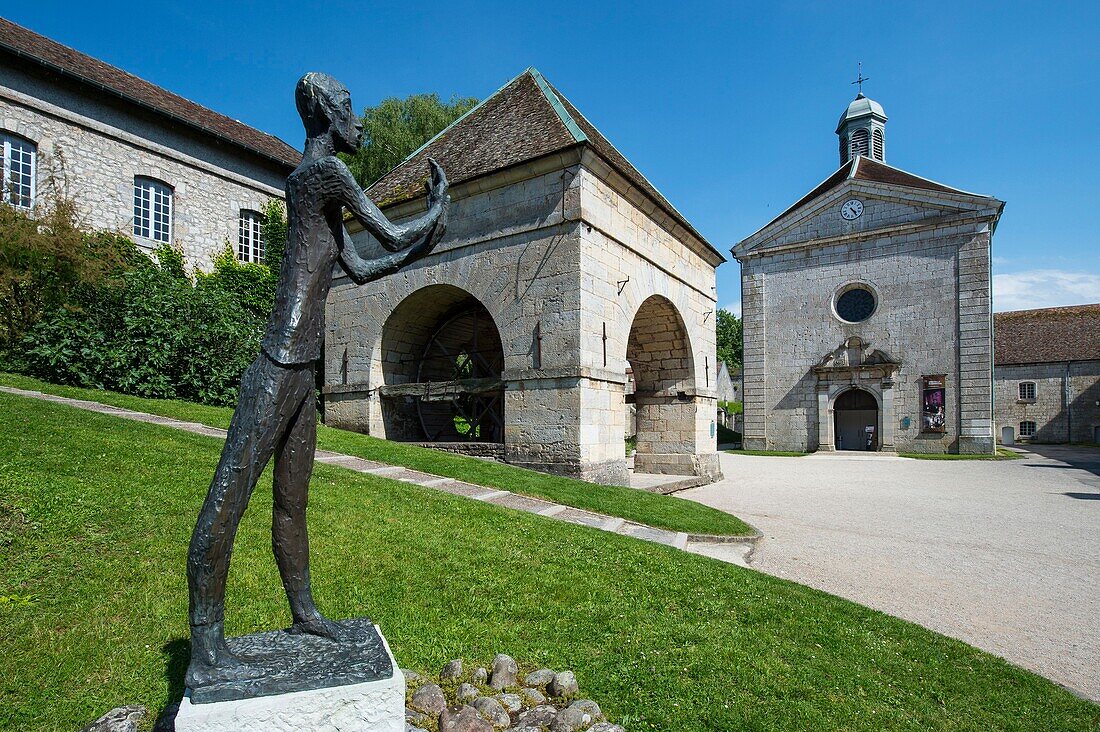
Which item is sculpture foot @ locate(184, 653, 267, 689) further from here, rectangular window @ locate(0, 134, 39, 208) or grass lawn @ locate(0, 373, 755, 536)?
rectangular window @ locate(0, 134, 39, 208)

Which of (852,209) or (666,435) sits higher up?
(852,209)

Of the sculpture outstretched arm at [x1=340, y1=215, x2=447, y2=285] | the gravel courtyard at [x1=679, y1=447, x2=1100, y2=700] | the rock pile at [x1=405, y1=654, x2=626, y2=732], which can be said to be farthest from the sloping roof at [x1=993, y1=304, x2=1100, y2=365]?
the sculpture outstretched arm at [x1=340, y1=215, x2=447, y2=285]

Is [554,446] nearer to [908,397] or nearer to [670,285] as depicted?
[670,285]

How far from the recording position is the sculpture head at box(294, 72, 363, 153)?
258cm

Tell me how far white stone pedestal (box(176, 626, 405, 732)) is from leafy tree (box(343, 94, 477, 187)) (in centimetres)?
2447

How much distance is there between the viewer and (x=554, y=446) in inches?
375

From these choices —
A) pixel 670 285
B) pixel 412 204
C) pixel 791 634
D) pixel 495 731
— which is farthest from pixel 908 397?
pixel 495 731

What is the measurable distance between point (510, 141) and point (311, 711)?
10.3 metres

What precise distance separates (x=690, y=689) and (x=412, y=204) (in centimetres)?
1007

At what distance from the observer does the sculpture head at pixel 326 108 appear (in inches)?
102

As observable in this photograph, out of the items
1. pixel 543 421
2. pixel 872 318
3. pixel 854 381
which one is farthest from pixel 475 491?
pixel 872 318

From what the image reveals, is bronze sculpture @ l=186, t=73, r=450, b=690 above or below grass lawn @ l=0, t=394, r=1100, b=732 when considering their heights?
above

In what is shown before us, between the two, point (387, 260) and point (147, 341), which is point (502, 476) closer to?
point (387, 260)

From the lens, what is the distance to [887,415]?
22594 mm
